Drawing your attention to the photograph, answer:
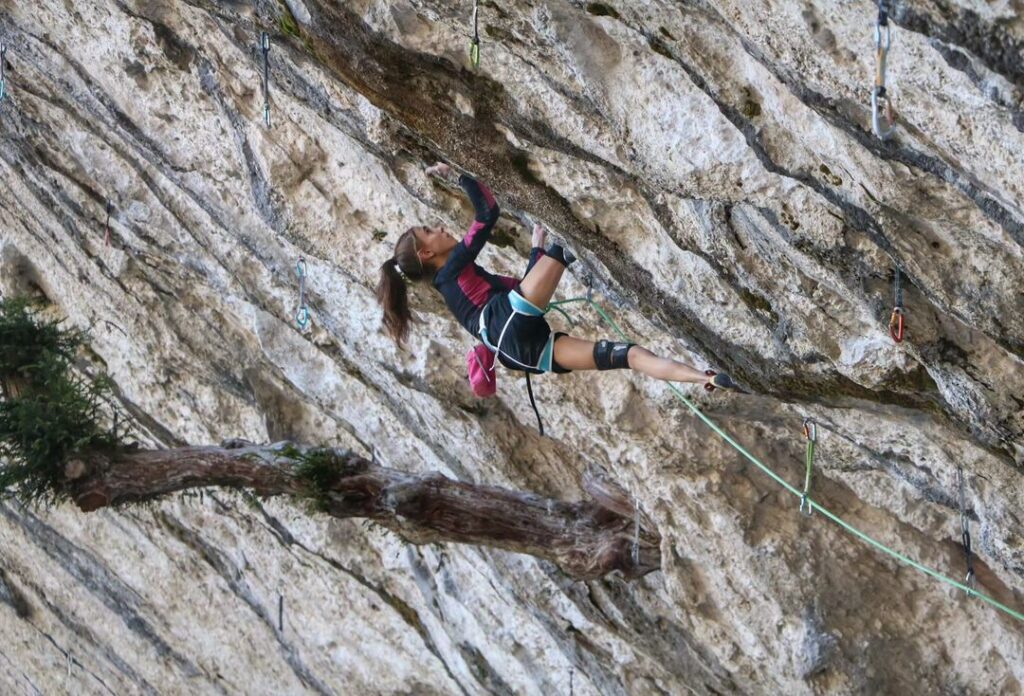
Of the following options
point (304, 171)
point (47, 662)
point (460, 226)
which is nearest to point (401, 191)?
point (460, 226)

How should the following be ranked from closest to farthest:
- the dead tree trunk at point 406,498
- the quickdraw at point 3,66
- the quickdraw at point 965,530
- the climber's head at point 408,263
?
1. the climber's head at point 408,263
2. the quickdraw at point 965,530
3. the dead tree trunk at point 406,498
4. the quickdraw at point 3,66

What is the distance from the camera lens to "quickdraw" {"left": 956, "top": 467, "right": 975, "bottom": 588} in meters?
6.01

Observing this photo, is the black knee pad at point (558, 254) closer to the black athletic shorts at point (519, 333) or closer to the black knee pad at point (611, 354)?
the black athletic shorts at point (519, 333)

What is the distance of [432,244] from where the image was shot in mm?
5930

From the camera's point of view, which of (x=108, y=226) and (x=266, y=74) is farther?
(x=108, y=226)

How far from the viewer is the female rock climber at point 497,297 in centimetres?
545

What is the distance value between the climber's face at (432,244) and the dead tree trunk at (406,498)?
1416 mm

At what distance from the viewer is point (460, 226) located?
702cm

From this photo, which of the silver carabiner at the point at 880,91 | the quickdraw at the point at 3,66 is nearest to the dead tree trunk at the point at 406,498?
the quickdraw at the point at 3,66

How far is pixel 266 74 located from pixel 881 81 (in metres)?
4.04

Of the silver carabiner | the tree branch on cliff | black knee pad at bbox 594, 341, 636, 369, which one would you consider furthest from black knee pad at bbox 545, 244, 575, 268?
the tree branch on cliff

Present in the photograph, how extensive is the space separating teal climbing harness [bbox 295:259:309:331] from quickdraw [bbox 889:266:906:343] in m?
3.76

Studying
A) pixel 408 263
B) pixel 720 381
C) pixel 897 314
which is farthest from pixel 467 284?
pixel 897 314

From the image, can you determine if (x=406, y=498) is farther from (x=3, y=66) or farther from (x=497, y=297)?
(x=3, y=66)
